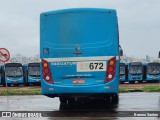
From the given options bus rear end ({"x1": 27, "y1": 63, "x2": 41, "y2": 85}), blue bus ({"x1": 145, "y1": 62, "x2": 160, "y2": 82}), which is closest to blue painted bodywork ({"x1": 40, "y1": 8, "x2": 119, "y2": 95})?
bus rear end ({"x1": 27, "y1": 63, "x2": 41, "y2": 85})

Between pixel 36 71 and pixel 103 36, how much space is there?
36.1 metres

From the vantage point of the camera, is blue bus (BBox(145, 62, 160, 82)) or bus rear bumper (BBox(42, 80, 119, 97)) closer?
bus rear bumper (BBox(42, 80, 119, 97))

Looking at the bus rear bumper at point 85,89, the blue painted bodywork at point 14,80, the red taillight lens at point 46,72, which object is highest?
the red taillight lens at point 46,72

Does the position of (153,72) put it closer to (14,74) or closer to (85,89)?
(14,74)

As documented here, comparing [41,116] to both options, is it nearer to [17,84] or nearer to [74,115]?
Result: [74,115]

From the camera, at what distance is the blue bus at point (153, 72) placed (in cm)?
5241

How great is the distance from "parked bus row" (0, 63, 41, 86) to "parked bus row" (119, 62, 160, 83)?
10342 mm

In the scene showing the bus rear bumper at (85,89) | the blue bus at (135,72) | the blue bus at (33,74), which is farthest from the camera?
the blue bus at (135,72)

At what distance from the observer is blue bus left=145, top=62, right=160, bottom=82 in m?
52.4

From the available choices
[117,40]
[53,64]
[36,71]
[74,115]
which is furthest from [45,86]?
[36,71]

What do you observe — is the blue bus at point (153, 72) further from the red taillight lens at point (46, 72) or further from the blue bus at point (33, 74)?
the red taillight lens at point (46, 72)

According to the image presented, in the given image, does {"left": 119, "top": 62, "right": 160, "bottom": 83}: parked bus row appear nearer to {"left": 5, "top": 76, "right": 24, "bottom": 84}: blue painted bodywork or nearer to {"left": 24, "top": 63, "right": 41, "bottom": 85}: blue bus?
{"left": 24, "top": 63, "right": 41, "bottom": 85}: blue bus

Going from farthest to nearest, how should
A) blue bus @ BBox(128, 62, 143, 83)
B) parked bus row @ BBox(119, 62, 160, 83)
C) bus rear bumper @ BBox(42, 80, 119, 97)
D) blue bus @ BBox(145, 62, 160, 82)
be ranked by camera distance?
blue bus @ BBox(128, 62, 143, 83) < parked bus row @ BBox(119, 62, 160, 83) < blue bus @ BBox(145, 62, 160, 82) < bus rear bumper @ BBox(42, 80, 119, 97)

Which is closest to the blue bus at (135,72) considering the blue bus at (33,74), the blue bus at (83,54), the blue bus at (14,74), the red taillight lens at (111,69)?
the blue bus at (33,74)
